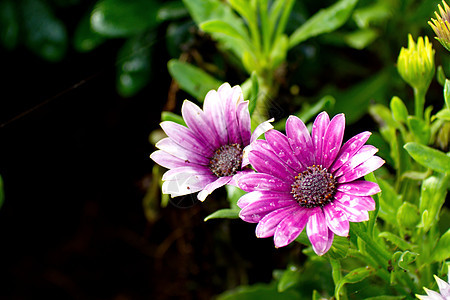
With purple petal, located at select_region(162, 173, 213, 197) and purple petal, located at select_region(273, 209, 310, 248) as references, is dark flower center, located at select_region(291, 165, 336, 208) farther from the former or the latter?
purple petal, located at select_region(162, 173, 213, 197)

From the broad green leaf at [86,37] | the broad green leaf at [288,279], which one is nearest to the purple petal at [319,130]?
the broad green leaf at [288,279]

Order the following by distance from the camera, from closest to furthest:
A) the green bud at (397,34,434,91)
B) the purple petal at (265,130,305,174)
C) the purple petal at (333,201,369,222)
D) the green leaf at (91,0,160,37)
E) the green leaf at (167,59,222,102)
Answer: the purple petal at (333,201,369,222) < the purple petal at (265,130,305,174) < the green bud at (397,34,434,91) < the green leaf at (167,59,222,102) < the green leaf at (91,0,160,37)

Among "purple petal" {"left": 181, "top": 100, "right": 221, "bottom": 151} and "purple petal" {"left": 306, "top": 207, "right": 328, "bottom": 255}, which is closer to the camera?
"purple petal" {"left": 306, "top": 207, "right": 328, "bottom": 255}

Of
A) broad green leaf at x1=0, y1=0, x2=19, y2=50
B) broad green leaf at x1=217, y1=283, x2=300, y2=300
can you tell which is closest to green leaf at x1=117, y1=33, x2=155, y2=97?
broad green leaf at x1=0, y1=0, x2=19, y2=50

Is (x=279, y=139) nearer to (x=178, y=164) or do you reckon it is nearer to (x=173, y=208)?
(x=178, y=164)

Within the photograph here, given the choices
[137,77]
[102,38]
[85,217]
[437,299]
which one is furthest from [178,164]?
[85,217]
